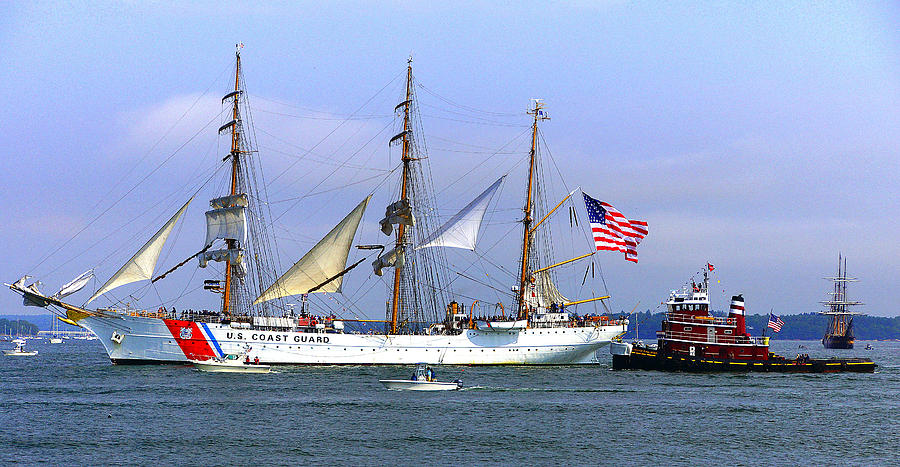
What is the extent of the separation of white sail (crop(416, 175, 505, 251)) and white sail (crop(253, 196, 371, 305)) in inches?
235

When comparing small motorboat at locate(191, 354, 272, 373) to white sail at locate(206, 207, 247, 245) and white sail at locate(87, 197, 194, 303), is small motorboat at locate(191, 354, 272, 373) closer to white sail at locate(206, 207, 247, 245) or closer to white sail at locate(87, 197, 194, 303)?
white sail at locate(87, 197, 194, 303)

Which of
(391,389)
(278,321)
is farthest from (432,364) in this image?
(391,389)

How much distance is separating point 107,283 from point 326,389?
76.6 feet

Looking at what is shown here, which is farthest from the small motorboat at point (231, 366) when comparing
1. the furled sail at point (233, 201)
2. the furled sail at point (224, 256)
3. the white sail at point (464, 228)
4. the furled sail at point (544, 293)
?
the furled sail at point (544, 293)

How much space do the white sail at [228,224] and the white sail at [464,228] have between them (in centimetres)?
1448

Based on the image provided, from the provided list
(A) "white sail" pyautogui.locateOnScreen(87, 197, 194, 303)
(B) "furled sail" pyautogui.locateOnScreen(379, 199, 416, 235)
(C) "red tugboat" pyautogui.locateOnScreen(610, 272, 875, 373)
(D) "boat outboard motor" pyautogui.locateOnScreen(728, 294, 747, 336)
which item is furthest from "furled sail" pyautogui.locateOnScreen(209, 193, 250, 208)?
(D) "boat outboard motor" pyautogui.locateOnScreen(728, 294, 747, 336)

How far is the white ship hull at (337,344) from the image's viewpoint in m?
67.0

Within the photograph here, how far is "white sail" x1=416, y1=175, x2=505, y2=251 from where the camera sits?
7606cm

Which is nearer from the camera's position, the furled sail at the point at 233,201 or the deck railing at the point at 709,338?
the deck railing at the point at 709,338

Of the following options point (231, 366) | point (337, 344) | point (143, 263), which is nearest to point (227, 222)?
point (143, 263)

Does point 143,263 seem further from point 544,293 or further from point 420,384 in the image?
point 544,293

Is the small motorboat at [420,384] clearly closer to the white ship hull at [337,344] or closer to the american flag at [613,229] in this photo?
the white ship hull at [337,344]

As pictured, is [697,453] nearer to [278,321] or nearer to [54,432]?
[54,432]

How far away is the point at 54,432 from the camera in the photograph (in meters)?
40.1
